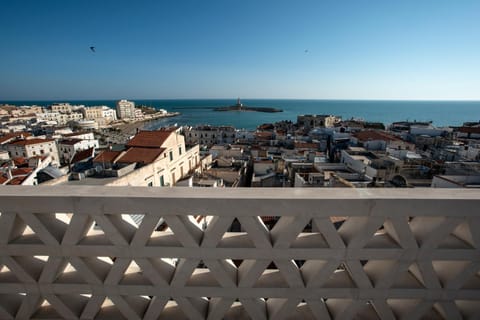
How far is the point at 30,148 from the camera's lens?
30969 millimetres

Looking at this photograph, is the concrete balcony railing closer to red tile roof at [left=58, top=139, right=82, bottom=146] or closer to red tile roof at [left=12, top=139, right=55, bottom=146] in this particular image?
red tile roof at [left=58, top=139, right=82, bottom=146]

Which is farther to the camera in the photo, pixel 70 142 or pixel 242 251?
pixel 70 142

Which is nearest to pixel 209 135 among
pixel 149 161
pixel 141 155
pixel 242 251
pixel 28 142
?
pixel 28 142

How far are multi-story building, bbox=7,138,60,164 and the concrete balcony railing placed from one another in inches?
1415

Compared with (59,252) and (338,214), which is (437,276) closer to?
(338,214)

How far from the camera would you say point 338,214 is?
176cm

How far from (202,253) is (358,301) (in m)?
1.49

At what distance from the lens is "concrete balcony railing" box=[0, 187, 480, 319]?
1.80 m

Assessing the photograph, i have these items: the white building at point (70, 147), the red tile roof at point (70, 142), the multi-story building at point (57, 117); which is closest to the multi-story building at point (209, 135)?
the white building at point (70, 147)

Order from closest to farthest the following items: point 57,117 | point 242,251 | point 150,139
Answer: point 242,251 < point 150,139 < point 57,117

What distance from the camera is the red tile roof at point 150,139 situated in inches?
659

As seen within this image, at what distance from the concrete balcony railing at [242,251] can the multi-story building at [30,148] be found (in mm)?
35948

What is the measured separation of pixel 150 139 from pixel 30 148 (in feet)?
82.9

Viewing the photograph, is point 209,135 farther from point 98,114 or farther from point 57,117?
point 98,114
